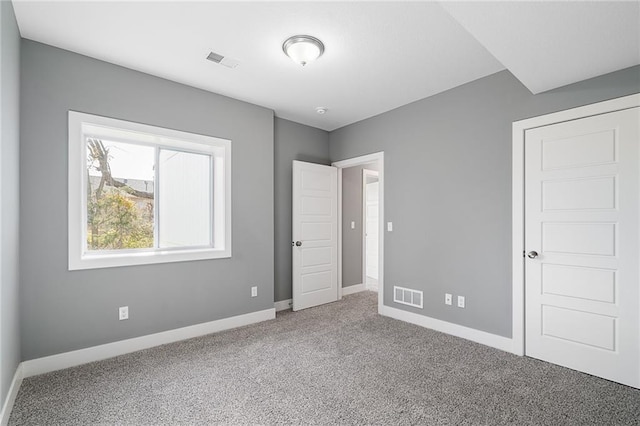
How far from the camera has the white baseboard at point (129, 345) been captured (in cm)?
253

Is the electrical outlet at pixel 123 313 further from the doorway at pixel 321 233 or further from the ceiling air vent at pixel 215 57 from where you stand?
the ceiling air vent at pixel 215 57

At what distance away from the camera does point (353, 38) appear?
2441 mm

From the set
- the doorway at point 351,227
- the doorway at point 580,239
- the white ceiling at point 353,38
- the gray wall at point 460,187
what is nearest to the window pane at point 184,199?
the white ceiling at point 353,38

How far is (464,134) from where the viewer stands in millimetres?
3354

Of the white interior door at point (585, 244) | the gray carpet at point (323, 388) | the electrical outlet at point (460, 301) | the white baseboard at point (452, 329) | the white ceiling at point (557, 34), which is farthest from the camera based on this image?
the electrical outlet at point (460, 301)

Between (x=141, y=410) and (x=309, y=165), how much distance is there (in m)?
3.34

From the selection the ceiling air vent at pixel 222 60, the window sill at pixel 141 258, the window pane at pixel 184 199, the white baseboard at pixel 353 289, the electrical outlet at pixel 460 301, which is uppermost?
the ceiling air vent at pixel 222 60

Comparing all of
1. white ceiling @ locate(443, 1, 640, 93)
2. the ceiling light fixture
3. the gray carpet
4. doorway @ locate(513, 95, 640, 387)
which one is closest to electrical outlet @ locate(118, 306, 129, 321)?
the gray carpet

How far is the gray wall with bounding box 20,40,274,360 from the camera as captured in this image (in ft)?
8.23

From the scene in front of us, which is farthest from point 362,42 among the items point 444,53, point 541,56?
point 541,56

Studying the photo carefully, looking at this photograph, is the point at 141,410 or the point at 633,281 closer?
the point at 141,410

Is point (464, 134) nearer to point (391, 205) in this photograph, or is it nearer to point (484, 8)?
point (391, 205)

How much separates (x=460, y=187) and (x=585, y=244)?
1186 millimetres

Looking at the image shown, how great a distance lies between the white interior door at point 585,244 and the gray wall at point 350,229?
279 cm
